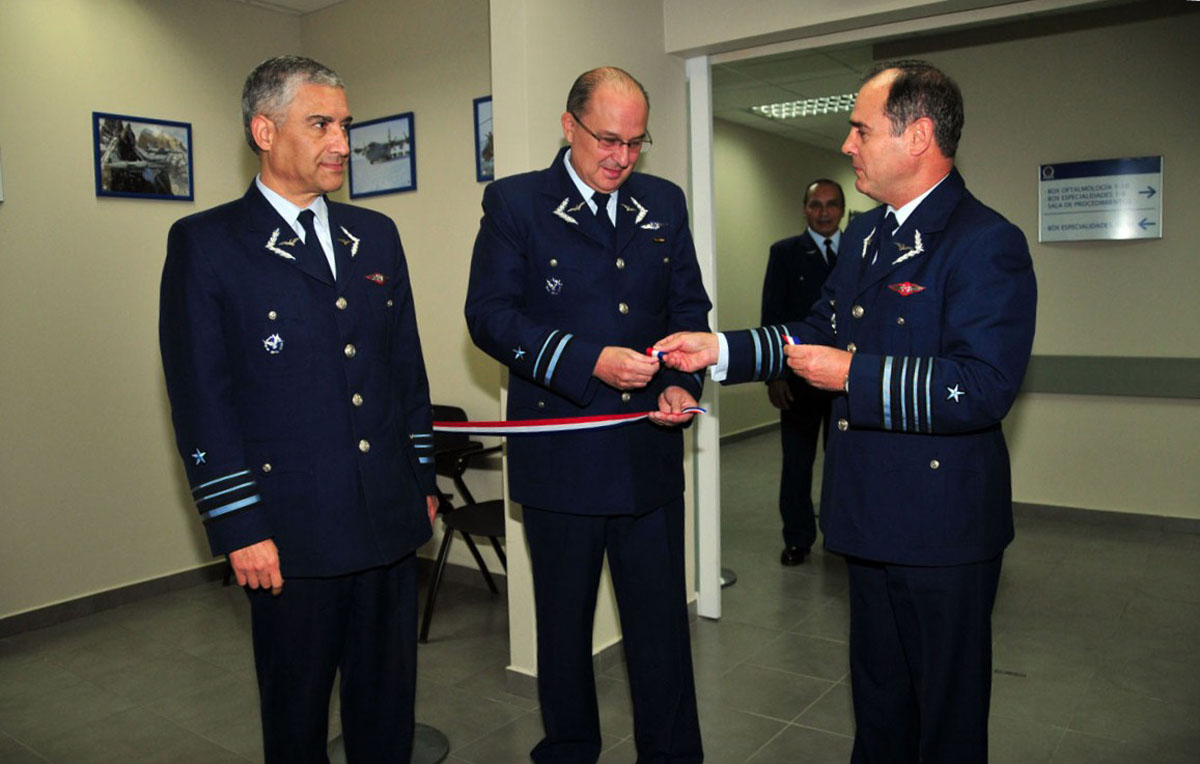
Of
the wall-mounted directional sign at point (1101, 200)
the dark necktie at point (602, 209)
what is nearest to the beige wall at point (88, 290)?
the dark necktie at point (602, 209)

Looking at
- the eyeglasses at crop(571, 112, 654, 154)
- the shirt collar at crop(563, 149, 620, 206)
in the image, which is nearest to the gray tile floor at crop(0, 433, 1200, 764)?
the shirt collar at crop(563, 149, 620, 206)

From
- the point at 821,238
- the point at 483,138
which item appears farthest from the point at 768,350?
the point at 821,238

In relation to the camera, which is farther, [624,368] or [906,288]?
[624,368]

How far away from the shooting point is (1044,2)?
11.5 ft

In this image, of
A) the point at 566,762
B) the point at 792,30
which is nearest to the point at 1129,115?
the point at 792,30

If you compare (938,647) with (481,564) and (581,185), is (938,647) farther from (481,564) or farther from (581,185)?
(481,564)

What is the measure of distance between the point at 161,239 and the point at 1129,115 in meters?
5.84

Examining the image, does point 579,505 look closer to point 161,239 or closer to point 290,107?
point 290,107

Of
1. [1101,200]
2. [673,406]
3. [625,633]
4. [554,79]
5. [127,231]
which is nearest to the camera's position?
[673,406]

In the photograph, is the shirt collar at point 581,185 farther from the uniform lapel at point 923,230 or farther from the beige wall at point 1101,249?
the beige wall at point 1101,249

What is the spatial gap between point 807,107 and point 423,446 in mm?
8369

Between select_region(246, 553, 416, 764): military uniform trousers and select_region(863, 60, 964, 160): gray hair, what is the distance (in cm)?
162

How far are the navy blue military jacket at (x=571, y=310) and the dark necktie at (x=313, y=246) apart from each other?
0.53m

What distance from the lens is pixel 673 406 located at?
2643mm
